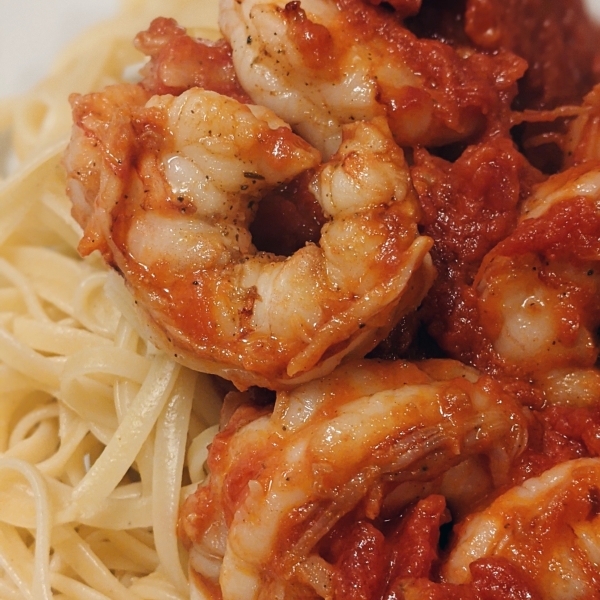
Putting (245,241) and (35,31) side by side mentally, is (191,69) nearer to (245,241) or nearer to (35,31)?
(245,241)

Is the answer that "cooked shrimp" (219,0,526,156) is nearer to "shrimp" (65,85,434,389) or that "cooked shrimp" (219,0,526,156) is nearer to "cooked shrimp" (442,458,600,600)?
"shrimp" (65,85,434,389)

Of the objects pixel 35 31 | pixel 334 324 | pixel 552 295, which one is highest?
pixel 35 31

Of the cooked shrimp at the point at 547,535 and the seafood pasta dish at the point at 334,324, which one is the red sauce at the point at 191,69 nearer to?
the seafood pasta dish at the point at 334,324

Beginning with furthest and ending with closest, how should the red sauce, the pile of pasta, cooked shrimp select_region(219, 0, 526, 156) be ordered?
the pile of pasta
the red sauce
cooked shrimp select_region(219, 0, 526, 156)

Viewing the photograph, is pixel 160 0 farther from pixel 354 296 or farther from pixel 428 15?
pixel 354 296

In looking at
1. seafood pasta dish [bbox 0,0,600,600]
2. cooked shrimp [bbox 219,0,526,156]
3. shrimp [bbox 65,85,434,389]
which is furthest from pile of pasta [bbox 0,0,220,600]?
cooked shrimp [bbox 219,0,526,156]

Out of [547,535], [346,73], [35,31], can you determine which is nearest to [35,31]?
[35,31]

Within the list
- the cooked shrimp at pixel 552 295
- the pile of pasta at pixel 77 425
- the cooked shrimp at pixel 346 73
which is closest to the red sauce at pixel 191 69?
the cooked shrimp at pixel 346 73
